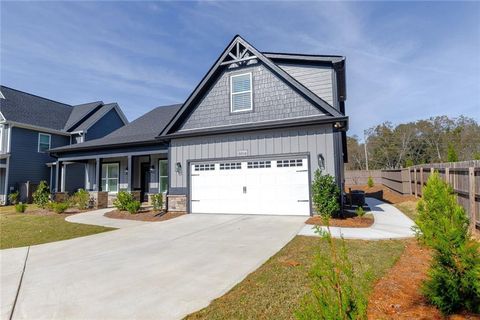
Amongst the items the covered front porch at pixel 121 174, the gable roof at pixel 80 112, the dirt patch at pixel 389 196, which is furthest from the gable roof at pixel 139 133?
the dirt patch at pixel 389 196

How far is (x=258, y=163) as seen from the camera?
36.8 ft

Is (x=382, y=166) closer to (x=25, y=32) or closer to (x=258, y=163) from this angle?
(x=258, y=163)

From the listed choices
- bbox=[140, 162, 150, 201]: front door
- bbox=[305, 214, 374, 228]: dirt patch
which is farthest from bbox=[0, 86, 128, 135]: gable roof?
bbox=[305, 214, 374, 228]: dirt patch

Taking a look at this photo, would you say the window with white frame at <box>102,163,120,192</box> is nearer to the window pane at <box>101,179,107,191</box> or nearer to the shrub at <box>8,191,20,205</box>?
the window pane at <box>101,179,107,191</box>

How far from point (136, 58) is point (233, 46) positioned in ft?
22.6

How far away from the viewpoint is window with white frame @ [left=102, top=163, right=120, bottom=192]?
61.3ft

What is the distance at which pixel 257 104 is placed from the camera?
11.7 metres

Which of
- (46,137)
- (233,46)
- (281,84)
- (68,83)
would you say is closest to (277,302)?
(281,84)

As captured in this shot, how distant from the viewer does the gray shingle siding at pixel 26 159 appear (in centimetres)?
1933

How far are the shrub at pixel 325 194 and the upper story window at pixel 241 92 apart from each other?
4509mm

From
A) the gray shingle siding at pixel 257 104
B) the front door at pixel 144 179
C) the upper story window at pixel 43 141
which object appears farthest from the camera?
the upper story window at pixel 43 141

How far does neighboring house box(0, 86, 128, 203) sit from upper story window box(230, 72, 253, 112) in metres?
16.1

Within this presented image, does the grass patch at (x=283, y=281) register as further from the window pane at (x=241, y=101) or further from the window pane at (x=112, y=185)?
the window pane at (x=112, y=185)

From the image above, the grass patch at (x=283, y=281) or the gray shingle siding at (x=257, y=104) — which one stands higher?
the gray shingle siding at (x=257, y=104)
